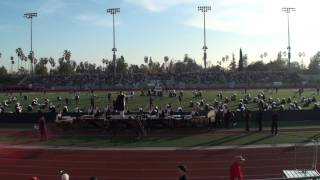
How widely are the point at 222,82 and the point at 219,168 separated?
A: 8458 cm

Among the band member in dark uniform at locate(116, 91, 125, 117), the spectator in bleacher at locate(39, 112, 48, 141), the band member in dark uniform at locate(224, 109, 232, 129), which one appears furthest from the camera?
the band member in dark uniform at locate(224, 109, 232, 129)

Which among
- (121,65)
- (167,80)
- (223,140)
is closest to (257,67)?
(121,65)

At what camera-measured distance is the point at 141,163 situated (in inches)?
986

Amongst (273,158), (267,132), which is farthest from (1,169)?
(267,132)

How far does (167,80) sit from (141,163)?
3385 inches

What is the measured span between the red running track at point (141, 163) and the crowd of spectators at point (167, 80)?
76131 millimetres

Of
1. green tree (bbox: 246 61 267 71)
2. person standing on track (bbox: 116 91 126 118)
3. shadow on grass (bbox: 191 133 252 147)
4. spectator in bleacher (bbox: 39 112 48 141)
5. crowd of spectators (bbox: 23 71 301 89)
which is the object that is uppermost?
green tree (bbox: 246 61 267 71)

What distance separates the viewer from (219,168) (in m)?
23.8

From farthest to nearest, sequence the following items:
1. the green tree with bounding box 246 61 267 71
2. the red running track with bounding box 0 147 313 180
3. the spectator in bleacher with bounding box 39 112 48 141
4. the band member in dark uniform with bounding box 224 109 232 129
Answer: the green tree with bounding box 246 61 267 71 → the band member in dark uniform with bounding box 224 109 232 129 → the spectator in bleacher with bounding box 39 112 48 141 → the red running track with bounding box 0 147 313 180

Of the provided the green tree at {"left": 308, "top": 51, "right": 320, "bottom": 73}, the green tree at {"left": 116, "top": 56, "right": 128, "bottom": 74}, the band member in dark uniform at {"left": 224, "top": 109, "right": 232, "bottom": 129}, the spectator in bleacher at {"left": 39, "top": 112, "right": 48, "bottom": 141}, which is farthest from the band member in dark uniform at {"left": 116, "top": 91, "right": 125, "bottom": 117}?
the green tree at {"left": 308, "top": 51, "right": 320, "bottom": 73}

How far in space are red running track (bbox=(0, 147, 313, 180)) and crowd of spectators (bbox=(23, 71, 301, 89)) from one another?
7613 cm

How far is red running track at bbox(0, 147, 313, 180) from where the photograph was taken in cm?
2266

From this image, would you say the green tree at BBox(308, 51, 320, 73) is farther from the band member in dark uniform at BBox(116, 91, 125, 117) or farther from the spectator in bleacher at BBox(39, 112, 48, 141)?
the spectator in bleacher at BBox(39, 112, 48, 141)

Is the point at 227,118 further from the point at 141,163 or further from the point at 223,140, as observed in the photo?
the point at 141,163
